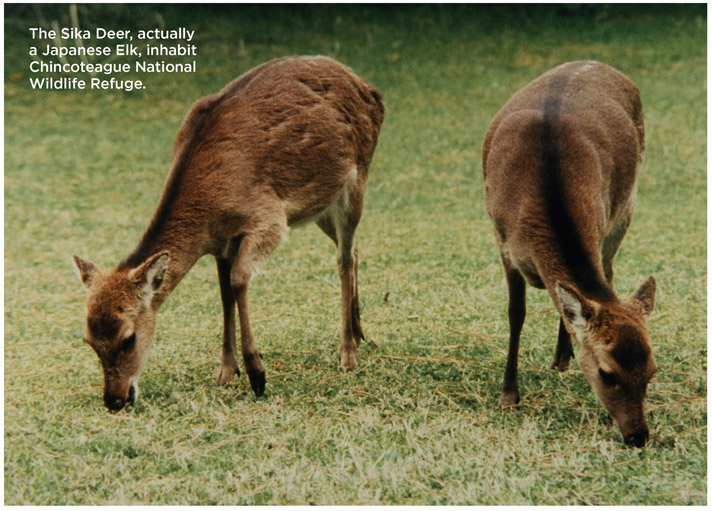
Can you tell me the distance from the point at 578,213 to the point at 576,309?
651 millimetres

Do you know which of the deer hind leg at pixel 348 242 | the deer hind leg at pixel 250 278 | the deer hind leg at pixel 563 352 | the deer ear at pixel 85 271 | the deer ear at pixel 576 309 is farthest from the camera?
the deer hind leg at pixel 348 242

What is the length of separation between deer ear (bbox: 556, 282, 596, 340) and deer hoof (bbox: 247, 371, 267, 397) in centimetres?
187

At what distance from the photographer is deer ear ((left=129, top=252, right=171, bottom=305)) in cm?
491

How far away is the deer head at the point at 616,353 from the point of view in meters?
4.34

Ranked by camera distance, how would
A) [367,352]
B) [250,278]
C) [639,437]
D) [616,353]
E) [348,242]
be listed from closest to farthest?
[616,353] < [639,437] < [250,278] < [367,352] < [348,242]

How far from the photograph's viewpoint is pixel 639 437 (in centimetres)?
445

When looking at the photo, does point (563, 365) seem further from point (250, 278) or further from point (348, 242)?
point (250, 278)

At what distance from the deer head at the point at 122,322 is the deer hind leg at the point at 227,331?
70cm

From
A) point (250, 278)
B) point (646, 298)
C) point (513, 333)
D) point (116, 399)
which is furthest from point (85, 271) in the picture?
point (646, 298)

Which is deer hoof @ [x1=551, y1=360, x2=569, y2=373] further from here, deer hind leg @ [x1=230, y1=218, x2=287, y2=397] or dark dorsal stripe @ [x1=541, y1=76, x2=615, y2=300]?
deer hind leg @ [x1=230, y1=218, x2=287, y2=397]

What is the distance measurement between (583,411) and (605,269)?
1269 mm

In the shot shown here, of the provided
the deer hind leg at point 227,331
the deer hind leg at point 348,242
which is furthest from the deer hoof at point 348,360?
the deer hind leg at point 227,331

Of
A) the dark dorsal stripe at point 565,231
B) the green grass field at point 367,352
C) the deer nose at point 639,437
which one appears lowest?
the green grass field at point 367,352

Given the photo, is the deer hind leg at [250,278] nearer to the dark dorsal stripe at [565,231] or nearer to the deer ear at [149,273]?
the deer ear at [149,273]
